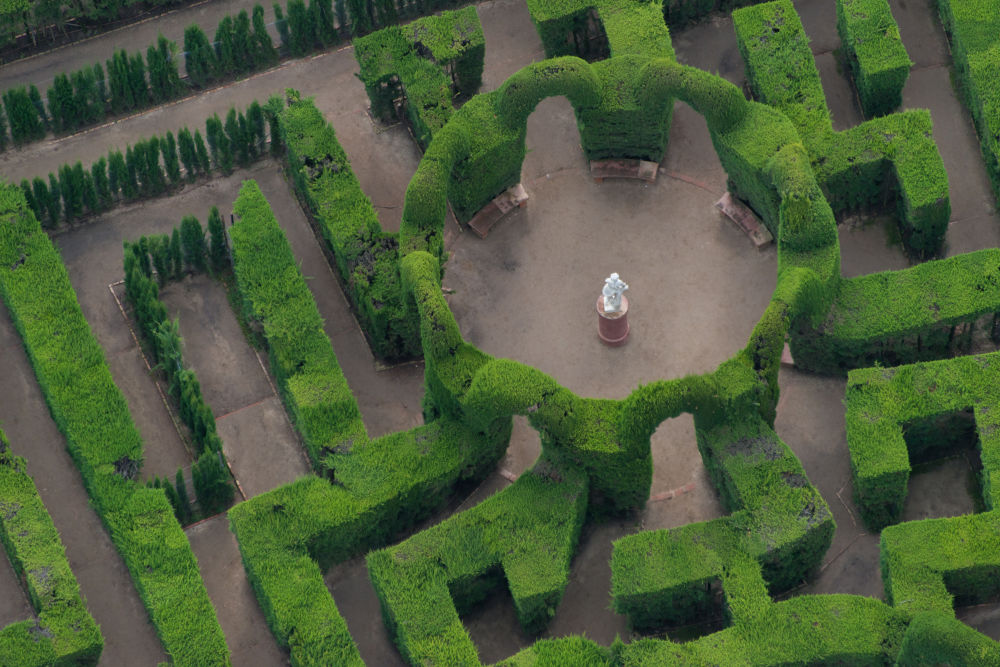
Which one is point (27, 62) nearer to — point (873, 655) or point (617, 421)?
point (617, 421)

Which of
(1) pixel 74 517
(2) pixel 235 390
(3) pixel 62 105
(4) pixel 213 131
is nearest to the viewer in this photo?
(1) pixel 74 517

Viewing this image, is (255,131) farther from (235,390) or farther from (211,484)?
(211,484)

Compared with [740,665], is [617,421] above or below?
above

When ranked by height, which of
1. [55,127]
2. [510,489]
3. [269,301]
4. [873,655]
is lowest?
[873,655]

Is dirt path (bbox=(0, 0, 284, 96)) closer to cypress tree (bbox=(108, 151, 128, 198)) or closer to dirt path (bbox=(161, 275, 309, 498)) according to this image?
cypress tree (bbox=(108, 151, 128, 198))

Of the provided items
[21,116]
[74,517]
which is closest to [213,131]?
[21,116]

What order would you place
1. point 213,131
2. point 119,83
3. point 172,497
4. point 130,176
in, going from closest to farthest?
point 172,497 → point 130,176 → point 213,131 → point 119,83

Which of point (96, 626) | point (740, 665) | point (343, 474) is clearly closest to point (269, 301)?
point (343, 474)
